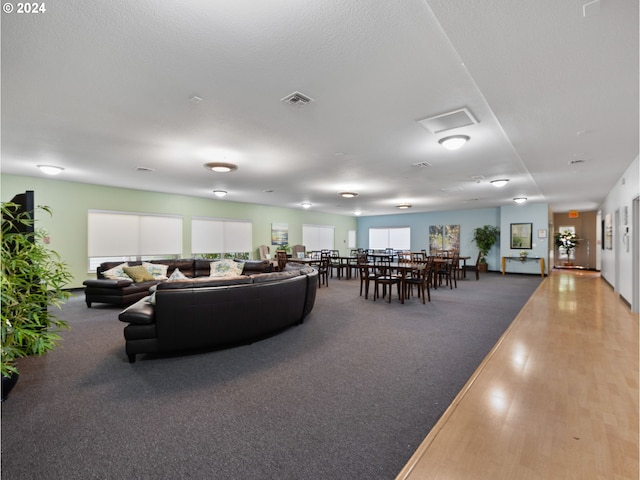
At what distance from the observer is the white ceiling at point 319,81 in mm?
1866

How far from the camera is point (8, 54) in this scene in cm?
225

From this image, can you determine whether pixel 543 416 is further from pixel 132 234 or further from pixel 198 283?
pixel 132 234

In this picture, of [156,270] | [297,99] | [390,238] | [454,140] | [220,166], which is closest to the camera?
[297,99]

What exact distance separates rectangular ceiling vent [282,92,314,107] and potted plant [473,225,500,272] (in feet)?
36.5

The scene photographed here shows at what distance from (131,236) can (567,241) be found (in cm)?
1725

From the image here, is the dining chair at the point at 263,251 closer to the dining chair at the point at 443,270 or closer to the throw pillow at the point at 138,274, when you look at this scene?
the throw pillow at the point at 138,274

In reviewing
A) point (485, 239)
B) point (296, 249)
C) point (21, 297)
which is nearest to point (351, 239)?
point (296, 249)

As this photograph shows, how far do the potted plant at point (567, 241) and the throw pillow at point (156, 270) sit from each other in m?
16.1

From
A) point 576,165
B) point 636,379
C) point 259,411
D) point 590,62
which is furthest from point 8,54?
point 576,165

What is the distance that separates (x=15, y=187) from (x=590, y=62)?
31.5ft

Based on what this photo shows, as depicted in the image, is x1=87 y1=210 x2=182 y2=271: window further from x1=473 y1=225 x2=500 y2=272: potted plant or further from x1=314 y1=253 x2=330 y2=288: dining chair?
x1=473 y1=225 x2=500 y2=272: potted plant

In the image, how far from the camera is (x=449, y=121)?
3.41m

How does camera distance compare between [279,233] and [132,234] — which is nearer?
[132,234]

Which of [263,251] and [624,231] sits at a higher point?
[624,231]
